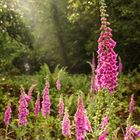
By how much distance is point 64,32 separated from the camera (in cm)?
2862

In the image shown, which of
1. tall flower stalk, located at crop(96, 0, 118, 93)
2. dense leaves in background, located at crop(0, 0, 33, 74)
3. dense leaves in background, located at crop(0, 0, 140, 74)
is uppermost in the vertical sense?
dense leaves in background, located at crop(0, 0, 140, 74)

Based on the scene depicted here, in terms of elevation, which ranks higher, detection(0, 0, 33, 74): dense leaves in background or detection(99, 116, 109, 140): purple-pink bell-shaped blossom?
detection(0, 0, 33, 74): dense leaves in background

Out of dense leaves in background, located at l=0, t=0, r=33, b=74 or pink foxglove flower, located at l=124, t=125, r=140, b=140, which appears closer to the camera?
pink foxglove flower, located at l=124, t=125, r=140, b=140

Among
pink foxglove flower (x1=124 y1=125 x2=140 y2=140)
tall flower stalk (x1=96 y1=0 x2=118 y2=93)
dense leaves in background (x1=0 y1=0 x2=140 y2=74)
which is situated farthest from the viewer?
dense leaves in background (x1=0 y1=0 x2=140 y2=74)

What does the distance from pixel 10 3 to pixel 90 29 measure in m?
10.8

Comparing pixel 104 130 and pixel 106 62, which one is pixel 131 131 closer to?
pixel 104 130

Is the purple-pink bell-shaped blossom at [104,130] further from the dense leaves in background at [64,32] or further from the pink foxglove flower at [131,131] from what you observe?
the dense leaves in background at [64,32]

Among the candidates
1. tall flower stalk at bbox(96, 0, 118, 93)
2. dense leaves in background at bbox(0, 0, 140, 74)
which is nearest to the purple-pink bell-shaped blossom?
tall flower stalk at bbox(96, 0, 118, 93)

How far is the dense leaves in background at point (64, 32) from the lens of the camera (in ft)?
51.3

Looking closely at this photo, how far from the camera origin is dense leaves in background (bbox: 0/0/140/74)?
1562 cm

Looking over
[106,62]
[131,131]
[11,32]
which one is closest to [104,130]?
[131,131]

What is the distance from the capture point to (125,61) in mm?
23672

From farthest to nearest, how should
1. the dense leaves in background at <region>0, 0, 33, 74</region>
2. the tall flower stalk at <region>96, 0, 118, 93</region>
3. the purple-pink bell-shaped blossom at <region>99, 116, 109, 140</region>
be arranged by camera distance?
the dense leaves in background at <region>0, 0, 33, 74</region>, the tall flower stalk at <region>96, 0, 118, 93</region>, the purple-pink bell-shaped blossom at <region>99, 116, 109, 140</region>

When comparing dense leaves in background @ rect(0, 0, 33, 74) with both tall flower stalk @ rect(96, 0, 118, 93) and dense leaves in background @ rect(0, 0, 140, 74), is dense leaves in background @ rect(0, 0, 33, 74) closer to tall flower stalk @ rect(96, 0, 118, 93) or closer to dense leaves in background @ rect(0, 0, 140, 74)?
dense leaves in background @ rect(0, 0, 140, 74)
